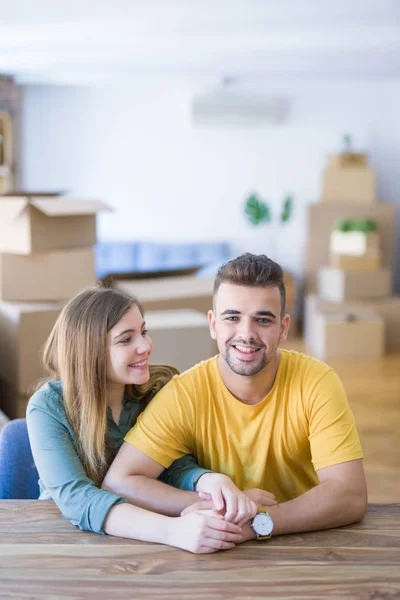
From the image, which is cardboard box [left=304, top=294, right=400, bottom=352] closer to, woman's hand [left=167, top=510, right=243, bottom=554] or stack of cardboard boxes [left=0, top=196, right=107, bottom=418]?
stack of cardboard boxes [left=0, top=196, right=107, bottom=418]

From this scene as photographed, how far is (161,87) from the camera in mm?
7480

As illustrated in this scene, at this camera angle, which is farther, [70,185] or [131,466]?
[70,185]

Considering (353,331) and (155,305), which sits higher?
(155,305)

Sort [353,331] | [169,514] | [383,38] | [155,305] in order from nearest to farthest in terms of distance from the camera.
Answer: [169,514] < [155,305] < [383,38] < [353,331]

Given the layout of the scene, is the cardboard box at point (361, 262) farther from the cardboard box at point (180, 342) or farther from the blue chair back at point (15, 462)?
the blue chair back at point (15, 462)

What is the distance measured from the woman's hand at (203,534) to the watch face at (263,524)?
0.13 feet

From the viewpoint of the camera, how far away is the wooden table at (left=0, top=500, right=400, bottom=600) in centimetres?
129

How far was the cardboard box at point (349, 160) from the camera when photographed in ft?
23.2

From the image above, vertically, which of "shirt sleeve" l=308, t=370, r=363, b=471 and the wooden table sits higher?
"shirt sleeve" l=308, t=370, r=363, b=471

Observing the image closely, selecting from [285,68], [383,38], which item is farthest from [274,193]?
[383,38]

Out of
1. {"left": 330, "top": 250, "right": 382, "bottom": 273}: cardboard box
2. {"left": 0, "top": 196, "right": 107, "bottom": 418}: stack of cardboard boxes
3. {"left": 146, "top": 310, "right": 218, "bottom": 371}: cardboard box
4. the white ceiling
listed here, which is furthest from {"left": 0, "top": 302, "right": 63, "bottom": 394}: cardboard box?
{"left": 330, "top": 250, "right": 382, "bottom": 273}: cardboard box

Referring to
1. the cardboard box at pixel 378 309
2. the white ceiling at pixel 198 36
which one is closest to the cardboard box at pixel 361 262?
the cardboard box at pixel 378 309

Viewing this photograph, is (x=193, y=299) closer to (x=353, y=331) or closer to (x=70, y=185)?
(x=353, y=331)

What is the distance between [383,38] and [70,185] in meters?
3.50
